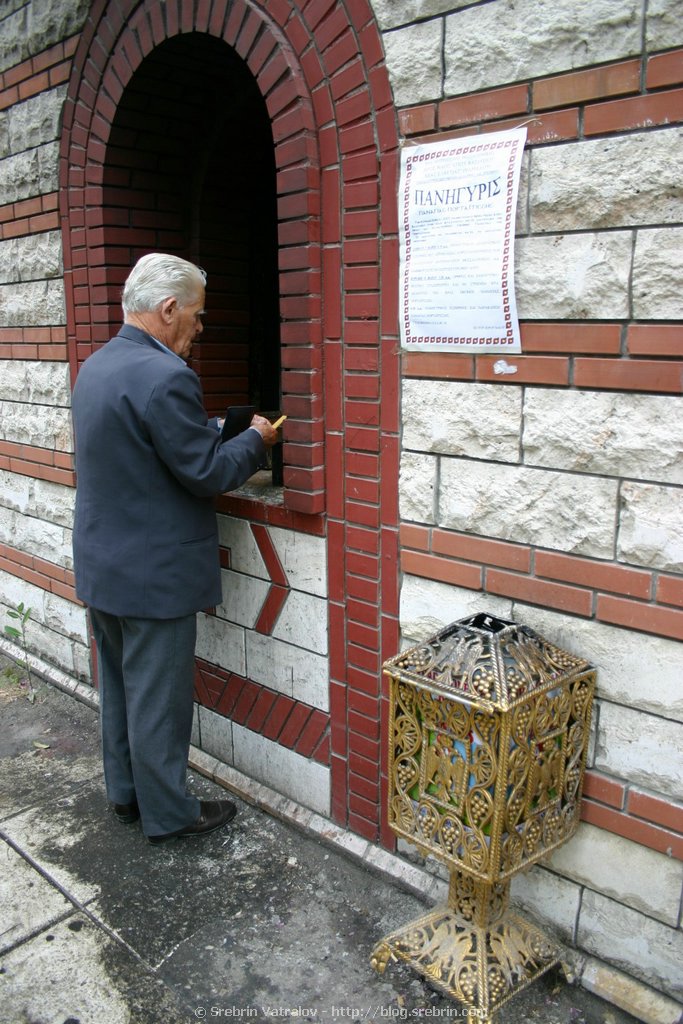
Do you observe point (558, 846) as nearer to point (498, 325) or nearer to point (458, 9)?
point (498, 325)

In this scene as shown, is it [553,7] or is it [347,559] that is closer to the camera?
[553,7]

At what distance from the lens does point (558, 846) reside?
216 centimetres

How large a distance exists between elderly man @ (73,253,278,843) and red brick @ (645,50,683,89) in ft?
4.98

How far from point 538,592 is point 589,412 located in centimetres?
50

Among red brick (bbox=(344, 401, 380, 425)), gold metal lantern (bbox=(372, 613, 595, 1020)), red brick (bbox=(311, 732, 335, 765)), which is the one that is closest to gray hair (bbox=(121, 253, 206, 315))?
red brick (bbox=(344, 401, 380, 425))

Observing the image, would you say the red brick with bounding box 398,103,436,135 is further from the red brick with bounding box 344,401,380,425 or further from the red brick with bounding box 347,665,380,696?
the red brick with bounding box 347,665,380,696

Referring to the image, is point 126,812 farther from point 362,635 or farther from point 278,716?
point 362,635

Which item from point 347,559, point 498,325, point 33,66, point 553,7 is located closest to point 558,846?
point 347,559

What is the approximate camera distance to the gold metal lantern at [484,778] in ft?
6.45

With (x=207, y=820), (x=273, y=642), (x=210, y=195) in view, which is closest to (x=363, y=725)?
(x=273, y=642)

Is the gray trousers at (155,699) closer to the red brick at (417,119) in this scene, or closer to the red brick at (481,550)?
the red brick at (481,550)

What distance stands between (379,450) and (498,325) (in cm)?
59

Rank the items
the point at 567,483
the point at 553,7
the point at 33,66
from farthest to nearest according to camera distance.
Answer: the point at 33,66, the point at 567,483, the point at 553,7

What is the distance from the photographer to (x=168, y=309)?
9.08 ft
